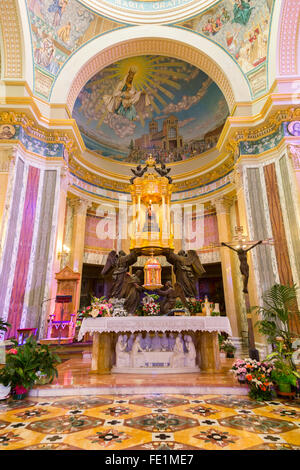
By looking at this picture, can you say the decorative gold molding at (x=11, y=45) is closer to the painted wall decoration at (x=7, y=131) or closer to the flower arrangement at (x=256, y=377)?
the painted wall decoration at (x=7, y=131)

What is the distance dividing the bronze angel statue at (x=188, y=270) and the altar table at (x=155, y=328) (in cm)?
145

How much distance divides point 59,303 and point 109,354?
440cm

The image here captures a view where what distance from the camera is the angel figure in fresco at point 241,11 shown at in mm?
10211

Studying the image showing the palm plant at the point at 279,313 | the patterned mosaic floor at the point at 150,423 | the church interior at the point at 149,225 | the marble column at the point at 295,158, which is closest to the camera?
the patterned mosaic floor at the point at 150,423

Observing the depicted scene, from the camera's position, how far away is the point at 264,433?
3016 millimetres

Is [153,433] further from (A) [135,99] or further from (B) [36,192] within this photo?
Answer: (A) [135,99]

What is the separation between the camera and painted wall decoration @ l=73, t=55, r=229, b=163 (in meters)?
14.2

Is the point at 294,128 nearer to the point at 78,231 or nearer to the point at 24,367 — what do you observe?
the point at 24,367

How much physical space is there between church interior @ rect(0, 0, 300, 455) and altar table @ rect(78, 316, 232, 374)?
0.03 m

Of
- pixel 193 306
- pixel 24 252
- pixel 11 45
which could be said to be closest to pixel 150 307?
pixel 193 306

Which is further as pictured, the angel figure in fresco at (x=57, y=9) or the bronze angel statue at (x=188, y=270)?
the angel figure in fresco at (x=57, y=9)

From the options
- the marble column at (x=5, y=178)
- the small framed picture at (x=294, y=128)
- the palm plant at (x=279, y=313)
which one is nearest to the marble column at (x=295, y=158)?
the small framed picture at (x=294, y=128)

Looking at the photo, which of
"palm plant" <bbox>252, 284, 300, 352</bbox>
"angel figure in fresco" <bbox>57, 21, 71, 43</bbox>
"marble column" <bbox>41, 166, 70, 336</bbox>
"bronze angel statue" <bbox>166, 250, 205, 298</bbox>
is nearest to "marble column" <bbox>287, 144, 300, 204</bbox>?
"palm plant" <bbox>252, 284, 300, 352</bbox>
